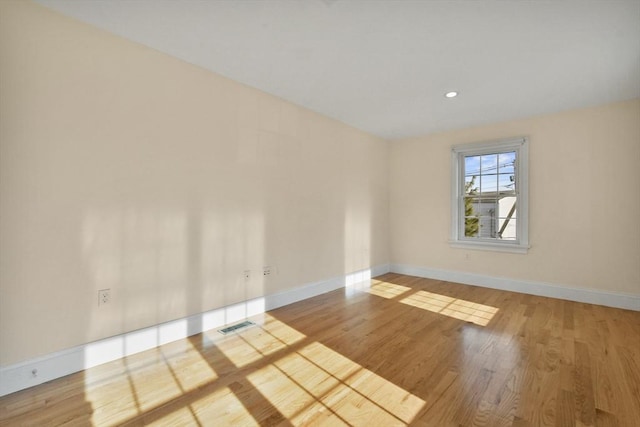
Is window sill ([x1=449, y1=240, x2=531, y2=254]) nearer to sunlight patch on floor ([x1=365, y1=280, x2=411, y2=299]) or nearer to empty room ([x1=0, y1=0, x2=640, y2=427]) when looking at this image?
empty room ([x1=0, y1=0, x2=640, y2=427])

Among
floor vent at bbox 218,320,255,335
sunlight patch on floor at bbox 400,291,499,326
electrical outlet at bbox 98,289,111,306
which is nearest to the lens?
electrical outlet at bbox 98,289,111,306

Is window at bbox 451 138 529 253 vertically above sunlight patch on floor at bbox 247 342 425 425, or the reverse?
window at bbox 451 138 529 253

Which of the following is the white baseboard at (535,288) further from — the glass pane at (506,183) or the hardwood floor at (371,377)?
the glass pane at (506,183)

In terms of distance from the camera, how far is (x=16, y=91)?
77.4 inches

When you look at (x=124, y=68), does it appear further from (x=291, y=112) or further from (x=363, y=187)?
(x=363, y=187)

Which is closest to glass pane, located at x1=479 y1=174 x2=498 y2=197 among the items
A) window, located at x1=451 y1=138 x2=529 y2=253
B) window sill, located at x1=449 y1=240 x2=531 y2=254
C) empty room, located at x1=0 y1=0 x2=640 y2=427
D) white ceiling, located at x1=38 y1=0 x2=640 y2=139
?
window, located at x1=451 y1=138 x2=529 y2=253

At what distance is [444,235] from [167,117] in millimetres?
4504

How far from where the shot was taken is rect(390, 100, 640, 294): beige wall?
12.1ft

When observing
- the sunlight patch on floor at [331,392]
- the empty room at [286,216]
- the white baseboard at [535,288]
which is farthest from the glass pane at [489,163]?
the sunlight patch on floor at [331,392]

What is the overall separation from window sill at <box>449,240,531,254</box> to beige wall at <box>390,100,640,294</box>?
0.23ft

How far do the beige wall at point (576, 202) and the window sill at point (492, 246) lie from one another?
0.07 meters

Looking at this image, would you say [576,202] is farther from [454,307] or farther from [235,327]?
[235,327]

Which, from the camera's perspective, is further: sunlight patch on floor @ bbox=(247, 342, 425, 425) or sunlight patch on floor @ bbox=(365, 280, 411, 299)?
sunlight patch on floor @ bbox=(365, 280, 411, 299)

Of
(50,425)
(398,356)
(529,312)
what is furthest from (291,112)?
(529,312)
